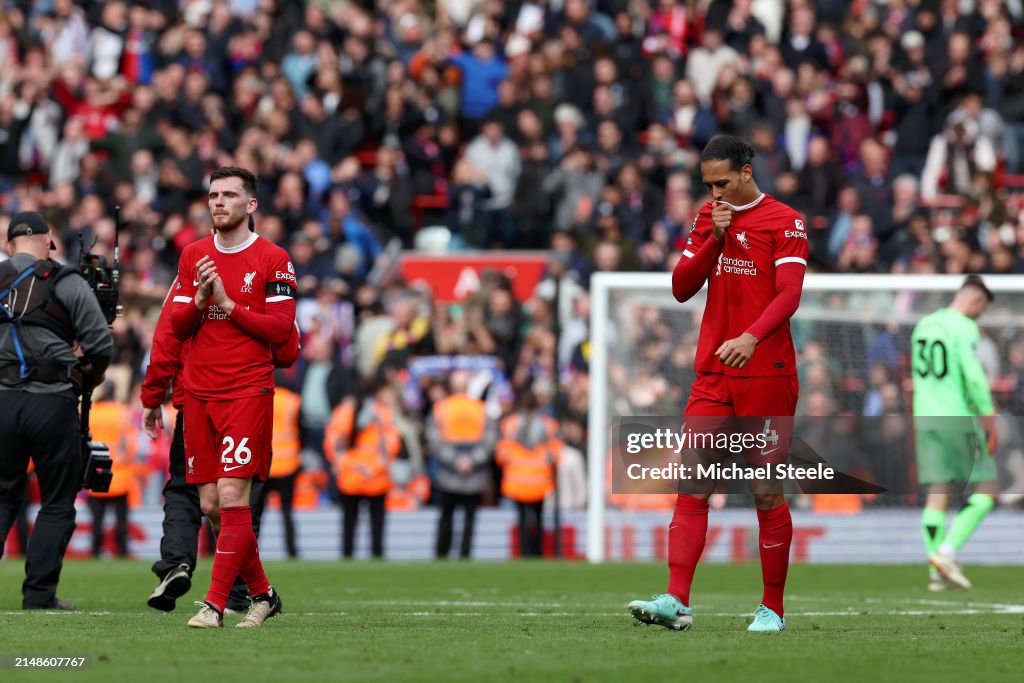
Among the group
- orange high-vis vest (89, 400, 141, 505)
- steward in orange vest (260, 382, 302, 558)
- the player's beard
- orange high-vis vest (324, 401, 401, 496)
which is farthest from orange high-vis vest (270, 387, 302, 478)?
the player's beard

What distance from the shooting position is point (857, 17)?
24.2 metres

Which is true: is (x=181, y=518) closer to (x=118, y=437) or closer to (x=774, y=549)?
(x=774, y=549)

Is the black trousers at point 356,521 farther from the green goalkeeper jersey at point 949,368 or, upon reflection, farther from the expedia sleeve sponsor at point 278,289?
the expedia sleeve sponsor at point 278,289

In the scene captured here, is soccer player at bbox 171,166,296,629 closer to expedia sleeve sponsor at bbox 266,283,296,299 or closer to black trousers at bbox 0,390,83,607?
expedia sleeve sponsor at bbox 266,283,296,299

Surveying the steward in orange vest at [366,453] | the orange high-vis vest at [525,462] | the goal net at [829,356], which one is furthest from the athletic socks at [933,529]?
the steward in orange vest at [366,453]

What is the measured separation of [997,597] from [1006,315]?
18.4 ft

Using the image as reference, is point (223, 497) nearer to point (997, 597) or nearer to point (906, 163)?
point (997, 597)

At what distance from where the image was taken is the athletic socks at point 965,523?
46.2 ft

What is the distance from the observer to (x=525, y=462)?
18.7 meters

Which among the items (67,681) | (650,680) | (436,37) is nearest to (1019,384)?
(436,37)

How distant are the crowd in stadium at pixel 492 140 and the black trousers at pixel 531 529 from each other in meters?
0.91

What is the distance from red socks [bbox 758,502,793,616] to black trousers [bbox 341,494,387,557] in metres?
10.3

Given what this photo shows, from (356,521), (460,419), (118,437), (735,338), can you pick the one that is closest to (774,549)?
(735,338)

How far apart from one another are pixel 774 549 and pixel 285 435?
34.9 ft
